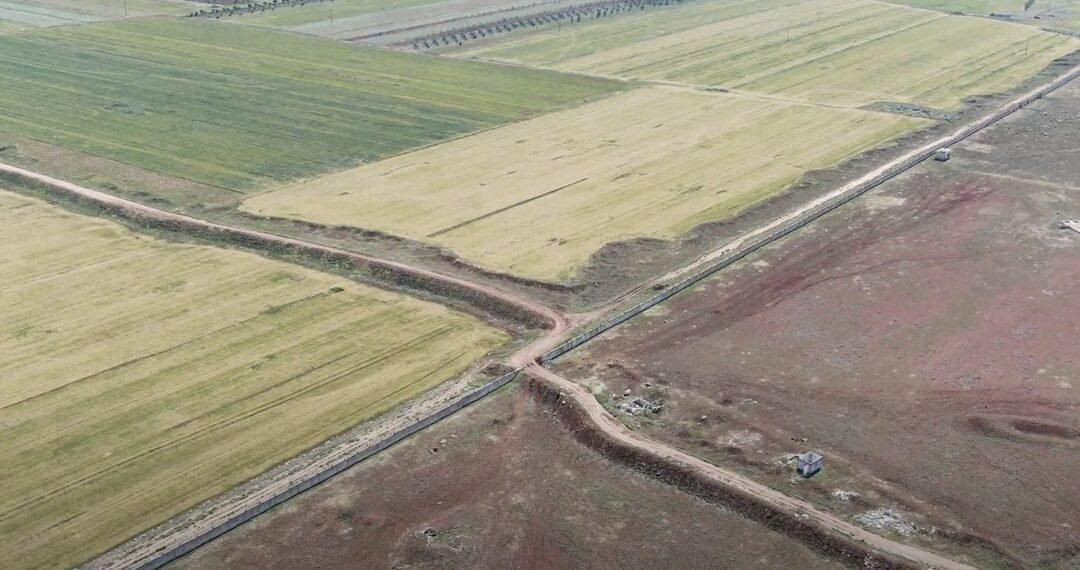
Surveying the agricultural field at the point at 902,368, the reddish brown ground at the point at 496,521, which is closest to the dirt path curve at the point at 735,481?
the agricultural field at the point at 902,368

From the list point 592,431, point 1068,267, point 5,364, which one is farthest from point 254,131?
point 1068,267

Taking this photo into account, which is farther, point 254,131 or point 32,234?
point 254,131

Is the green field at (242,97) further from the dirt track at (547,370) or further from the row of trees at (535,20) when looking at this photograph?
the row of trees at (535,20)

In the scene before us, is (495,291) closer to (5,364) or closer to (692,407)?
(692,407)

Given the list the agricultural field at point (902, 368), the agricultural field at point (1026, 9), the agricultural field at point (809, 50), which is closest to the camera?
the agricultural field at point (902, 368)

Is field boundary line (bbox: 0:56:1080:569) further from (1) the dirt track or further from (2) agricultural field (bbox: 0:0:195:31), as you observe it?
(2) agricultural field (bbox: 0:0:195:31)

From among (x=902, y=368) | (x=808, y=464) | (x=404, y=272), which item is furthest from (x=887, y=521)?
(x=404, y=272)
